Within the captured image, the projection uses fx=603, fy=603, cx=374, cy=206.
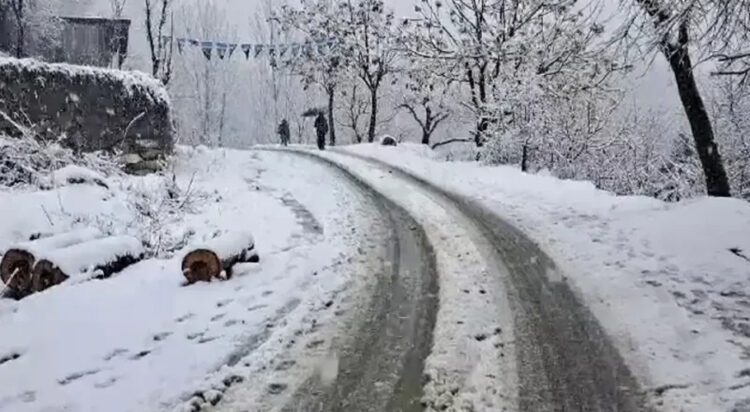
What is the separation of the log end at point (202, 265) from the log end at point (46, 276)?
1.15 meters

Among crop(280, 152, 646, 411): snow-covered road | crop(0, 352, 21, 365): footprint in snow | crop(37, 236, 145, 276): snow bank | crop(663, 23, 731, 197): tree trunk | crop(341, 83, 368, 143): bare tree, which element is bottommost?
crop(0, 352, 21, 365): footprint in snow

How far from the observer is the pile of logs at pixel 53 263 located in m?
5.93

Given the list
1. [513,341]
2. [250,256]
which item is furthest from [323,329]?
[250,256]

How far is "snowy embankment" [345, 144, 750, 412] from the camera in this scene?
388cm

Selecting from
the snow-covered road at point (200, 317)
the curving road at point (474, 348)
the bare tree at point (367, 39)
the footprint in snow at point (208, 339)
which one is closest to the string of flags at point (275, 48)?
the bare tree at point (367, 39)

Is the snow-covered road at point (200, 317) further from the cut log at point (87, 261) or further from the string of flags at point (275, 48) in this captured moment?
the string of flags at point (275, 48)

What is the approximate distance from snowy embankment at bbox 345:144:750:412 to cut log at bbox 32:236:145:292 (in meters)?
4.72

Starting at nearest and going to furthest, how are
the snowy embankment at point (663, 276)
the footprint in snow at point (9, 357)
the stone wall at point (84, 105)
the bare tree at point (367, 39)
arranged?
the snowy embankment at point (663, 276) → the footprint in snow at point (9, 357) → the stone wall at point (84, 105) → the bare tree at point (367, 39)

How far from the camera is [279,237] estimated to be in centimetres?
795

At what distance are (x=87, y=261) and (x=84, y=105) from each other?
8.45 m

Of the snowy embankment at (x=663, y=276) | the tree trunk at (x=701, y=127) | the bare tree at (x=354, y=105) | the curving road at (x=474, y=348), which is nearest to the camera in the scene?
the curving road at (x=474, y=348)

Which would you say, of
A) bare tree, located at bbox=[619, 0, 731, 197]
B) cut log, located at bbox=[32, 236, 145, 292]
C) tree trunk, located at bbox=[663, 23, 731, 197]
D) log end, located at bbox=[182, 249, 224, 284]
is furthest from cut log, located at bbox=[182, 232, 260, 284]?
tree trunk, located at bbox=[663, 23, 731, 197]

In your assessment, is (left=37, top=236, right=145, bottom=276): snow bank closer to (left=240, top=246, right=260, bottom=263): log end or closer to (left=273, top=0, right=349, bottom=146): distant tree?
(left=240, top=246, right=260, bottom=263): log end

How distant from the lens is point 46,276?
5.96 m
